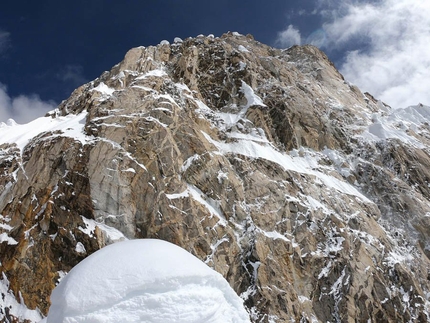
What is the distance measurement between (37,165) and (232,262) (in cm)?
1670

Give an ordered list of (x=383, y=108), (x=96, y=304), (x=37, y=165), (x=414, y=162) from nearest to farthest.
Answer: (x=96, y=304)
(x=37, y=165)
(x=414, y=162)
(x=383, y=108)

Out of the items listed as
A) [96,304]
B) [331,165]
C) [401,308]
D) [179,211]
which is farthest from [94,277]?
[331,165]

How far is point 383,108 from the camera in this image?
217ft

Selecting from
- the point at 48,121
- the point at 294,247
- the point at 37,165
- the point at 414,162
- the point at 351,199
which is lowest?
the point at 294,247

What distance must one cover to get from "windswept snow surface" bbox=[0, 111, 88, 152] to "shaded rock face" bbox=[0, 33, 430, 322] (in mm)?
836

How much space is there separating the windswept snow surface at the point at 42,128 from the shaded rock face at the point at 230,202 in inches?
32.9

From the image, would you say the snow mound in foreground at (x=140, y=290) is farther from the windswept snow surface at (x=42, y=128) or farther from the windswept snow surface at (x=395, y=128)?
the windswept snow surface at (x=395, y=128)

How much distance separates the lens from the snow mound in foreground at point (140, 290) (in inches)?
197

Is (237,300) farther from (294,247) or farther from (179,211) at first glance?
(294,247)

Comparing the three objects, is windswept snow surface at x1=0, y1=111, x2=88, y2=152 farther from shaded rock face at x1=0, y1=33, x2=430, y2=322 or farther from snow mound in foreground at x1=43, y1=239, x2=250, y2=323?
snow mound in foreground at x1=43, y1=239, x2=250, y2=323

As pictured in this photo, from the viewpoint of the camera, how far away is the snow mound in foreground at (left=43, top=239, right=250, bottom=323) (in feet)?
16.4

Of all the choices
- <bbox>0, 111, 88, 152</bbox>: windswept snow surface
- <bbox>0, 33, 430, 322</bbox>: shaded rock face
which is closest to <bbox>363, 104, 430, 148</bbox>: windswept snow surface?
<bbox>0, 33, 430, 322</bbox>: shaded rock face

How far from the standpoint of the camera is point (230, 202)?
98.0ft

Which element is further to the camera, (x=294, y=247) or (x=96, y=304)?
(x=294, y=247)
